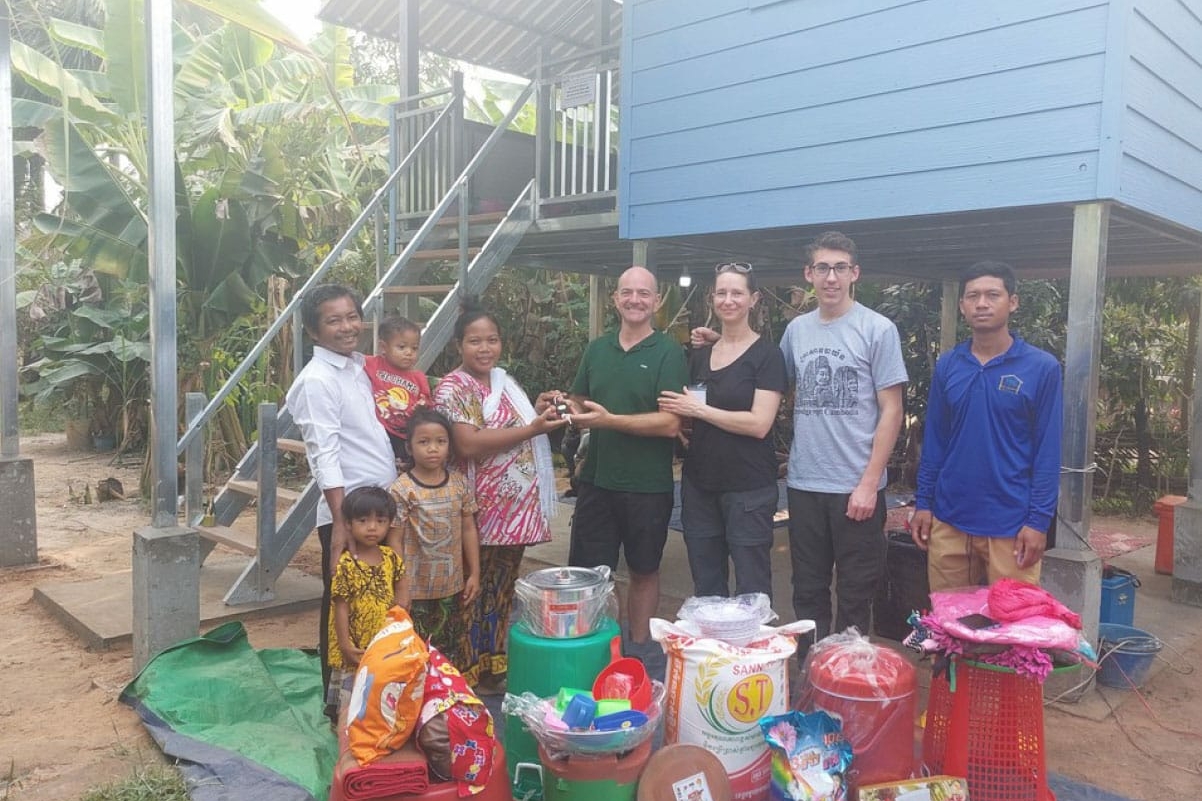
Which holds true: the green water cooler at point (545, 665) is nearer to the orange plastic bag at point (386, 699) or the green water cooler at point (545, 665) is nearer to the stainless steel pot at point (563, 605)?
the stainless steel pot at point (563, 605)

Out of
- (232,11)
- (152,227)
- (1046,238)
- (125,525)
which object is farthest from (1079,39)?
(125,525)

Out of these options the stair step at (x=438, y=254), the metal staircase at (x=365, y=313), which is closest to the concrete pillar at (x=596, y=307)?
the metal staircase at (x=365, y=313)

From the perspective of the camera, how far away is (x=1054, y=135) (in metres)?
3.69

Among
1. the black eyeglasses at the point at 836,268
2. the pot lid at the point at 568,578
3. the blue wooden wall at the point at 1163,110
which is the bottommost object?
the pot lid at the point at 568,578

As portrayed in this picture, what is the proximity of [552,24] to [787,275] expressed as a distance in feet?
11.8

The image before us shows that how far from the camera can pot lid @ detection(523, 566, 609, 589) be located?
2883 mm

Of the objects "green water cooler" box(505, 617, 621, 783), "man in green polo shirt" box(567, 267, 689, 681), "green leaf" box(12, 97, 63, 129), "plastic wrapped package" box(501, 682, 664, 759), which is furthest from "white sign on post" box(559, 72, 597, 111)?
"green leaf" box(12, 97, 63, 129)

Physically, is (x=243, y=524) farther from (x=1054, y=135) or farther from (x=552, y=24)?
(x=1054, y=135)

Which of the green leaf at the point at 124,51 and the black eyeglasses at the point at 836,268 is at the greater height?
the green leaf at the point at 124,51

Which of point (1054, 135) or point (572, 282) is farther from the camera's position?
point (572, 282)

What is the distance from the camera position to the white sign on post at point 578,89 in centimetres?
611

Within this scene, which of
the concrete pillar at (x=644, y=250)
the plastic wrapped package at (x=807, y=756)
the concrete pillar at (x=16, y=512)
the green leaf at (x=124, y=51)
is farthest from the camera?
the green leaf at (x=124, y=51)

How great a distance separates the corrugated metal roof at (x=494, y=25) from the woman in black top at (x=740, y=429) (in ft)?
17.8

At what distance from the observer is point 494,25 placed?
28.6ft
